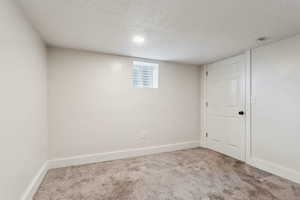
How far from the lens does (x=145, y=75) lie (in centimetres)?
358

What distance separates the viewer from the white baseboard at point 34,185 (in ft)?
5.47

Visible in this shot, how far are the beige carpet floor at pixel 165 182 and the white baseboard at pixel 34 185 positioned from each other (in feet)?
0.26

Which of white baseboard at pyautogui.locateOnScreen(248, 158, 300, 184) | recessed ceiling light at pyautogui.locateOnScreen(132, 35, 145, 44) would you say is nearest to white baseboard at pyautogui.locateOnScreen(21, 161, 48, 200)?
recessed ceiling light at pyautogui.locateOnScreen(132, 35, 145, 44)

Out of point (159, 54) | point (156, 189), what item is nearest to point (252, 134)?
point (156, 189)

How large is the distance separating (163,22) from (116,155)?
2623mm

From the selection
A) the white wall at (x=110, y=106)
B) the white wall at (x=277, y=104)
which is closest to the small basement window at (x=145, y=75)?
the white wall at (x=110, y=106)

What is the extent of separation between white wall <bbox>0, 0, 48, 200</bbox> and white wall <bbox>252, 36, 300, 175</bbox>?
3491 millimetres

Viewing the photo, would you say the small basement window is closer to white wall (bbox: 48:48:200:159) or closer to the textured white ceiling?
white wall (bbox: 48:48:200:159)

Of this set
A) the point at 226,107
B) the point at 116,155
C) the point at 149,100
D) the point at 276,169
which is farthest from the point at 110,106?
the point at 276,169

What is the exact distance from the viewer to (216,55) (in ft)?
10.5

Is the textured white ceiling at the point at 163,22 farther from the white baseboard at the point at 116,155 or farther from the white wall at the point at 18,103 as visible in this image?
the white baseboard at the point at 116,155

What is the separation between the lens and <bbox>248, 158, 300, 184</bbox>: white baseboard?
221 centimetres

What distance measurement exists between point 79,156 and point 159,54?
8.42 feet

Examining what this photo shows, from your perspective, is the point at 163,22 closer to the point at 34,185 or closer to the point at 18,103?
the point at 18,103
